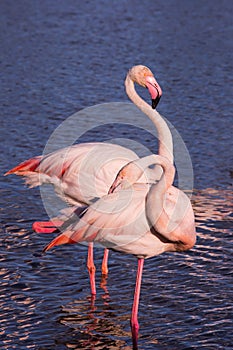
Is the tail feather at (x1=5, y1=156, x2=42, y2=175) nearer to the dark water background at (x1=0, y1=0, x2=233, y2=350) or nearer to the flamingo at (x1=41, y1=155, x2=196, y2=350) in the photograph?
the dark water background at (x1=0, y1=0, x2=233, y2=350)

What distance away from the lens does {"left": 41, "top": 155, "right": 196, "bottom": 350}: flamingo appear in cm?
553

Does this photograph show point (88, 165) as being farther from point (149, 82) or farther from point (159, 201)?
point (159, 201)

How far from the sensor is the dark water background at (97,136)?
5855 millimetres

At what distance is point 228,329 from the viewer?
225 inches

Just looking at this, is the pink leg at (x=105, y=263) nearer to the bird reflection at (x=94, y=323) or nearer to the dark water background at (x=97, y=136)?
the dark water background at (x=97, y=136)

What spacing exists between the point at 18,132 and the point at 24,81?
2.89m

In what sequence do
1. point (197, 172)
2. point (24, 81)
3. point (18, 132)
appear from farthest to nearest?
point (24, 81) → point (18, 132) → point (197, 172)

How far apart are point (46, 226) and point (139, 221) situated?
2.44 feet

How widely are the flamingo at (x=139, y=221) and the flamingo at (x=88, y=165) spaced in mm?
685

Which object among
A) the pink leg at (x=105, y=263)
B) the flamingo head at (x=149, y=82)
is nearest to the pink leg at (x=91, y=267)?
the pink leg at (x=105, y=263)

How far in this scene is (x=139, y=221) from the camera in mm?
5613

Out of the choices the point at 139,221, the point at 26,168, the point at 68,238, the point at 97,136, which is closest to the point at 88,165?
the point at 26,168

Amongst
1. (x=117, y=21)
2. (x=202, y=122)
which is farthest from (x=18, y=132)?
(x=117, y=21)

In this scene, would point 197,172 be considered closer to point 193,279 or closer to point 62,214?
point 193,279
